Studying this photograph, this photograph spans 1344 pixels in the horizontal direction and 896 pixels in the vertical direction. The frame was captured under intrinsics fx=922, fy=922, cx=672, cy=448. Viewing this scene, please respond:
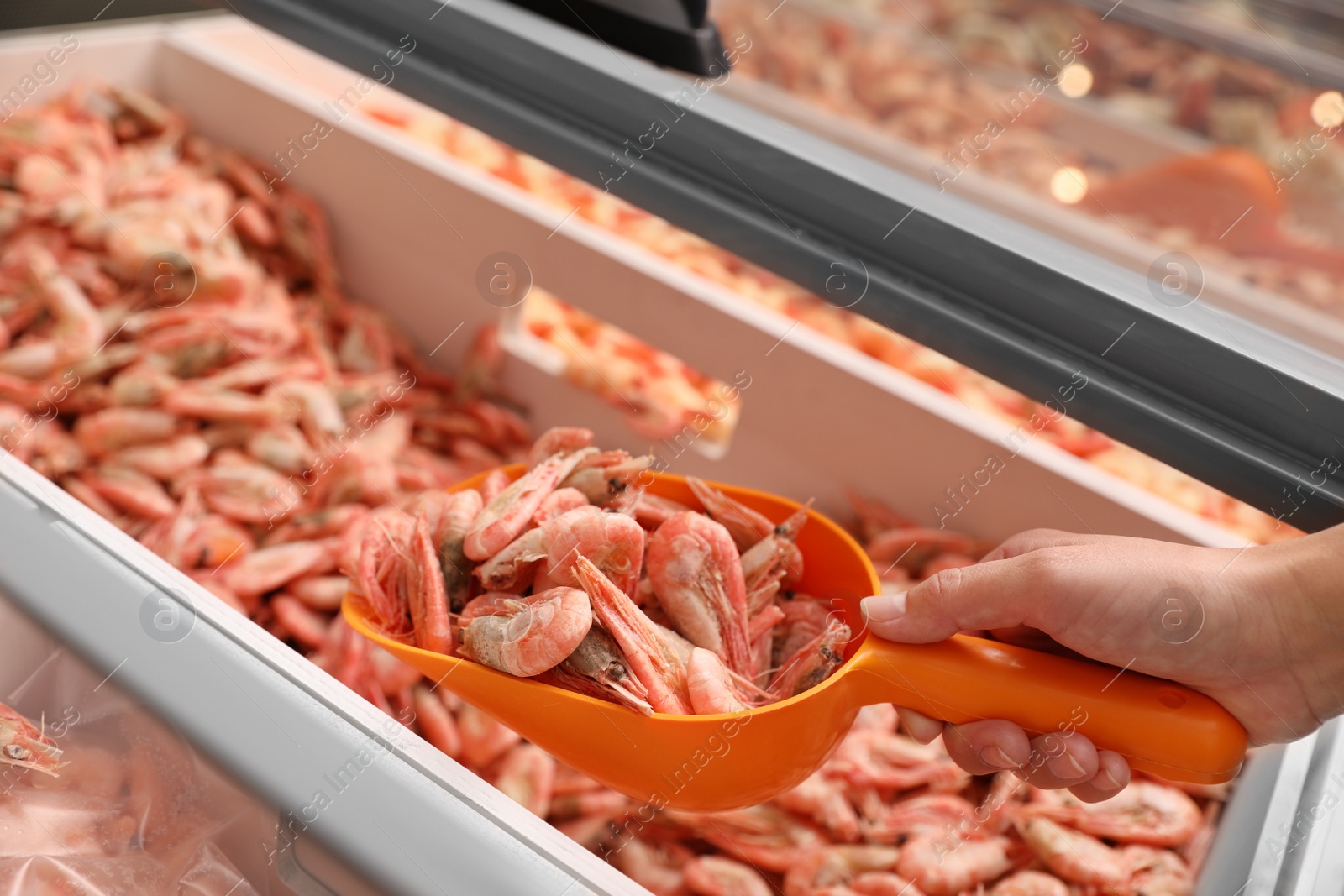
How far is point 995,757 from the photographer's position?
898 mm

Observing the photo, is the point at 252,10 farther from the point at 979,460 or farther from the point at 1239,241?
the point at 1239,241

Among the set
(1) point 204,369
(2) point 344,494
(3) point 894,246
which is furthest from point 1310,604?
(1) point 204,369

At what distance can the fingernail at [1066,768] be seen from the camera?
86 centimetres

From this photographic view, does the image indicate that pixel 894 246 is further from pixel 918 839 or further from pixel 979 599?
pixel 918 839

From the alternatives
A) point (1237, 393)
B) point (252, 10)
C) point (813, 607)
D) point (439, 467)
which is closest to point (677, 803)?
point (813, 607)

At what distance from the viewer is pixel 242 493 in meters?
1.50

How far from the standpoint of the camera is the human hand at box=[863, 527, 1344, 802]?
2.86ft

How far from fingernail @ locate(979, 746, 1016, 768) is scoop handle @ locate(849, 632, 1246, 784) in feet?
0.11

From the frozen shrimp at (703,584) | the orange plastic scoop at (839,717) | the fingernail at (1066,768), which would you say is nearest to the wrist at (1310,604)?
the orange plastic scoop at (839,717)

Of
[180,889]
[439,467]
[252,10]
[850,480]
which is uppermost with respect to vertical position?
[252,10]

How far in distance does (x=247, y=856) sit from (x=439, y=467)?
3.04ft

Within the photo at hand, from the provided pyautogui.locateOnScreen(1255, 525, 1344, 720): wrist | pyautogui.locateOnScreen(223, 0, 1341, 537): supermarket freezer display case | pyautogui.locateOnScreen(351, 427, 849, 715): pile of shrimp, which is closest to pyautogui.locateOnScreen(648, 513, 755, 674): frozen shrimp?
pyautogui.locateOnScreen(351, 427, 849, 715): pile of shrimp

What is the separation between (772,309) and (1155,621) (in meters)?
1.10

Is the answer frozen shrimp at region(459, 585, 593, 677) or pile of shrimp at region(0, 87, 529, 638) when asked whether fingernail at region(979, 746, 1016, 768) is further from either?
pile of shrimp at region(0, 87, 529, 638)
